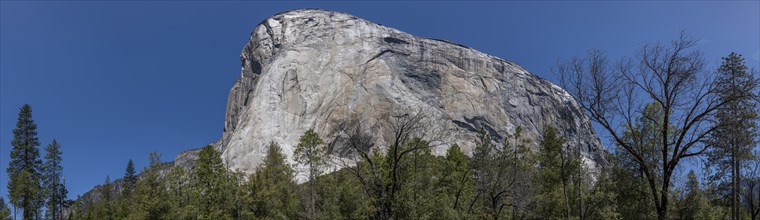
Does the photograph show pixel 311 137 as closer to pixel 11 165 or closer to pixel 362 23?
pixel 11 165

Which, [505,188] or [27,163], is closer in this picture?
[505,188]

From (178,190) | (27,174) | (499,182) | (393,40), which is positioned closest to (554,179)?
(499,182)

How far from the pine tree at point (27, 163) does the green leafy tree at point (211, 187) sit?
24.8m

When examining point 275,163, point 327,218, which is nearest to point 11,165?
point 275,163

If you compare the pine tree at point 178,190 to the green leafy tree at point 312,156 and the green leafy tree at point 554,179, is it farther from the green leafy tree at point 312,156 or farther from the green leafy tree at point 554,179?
the green leafy tree at point 554,179

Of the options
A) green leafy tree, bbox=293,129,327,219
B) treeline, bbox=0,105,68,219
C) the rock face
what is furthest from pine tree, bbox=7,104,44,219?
the rock face

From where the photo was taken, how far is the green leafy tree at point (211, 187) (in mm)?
36375

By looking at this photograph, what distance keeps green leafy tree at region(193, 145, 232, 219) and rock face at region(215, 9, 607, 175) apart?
5689 centimetres

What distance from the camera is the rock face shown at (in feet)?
348

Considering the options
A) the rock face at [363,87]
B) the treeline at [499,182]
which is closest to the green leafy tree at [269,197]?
the treeline at [499,182]

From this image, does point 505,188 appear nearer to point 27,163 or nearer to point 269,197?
point 269,197

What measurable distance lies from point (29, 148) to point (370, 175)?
5163 centimetres

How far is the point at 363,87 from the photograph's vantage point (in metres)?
111

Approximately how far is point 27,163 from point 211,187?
34.2 metres
